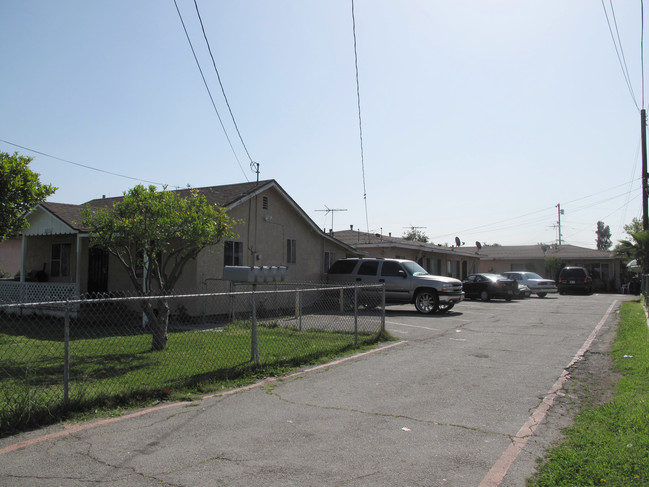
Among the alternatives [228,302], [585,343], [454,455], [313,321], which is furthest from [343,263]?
[454,455]

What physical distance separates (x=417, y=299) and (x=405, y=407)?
1183 centimetres

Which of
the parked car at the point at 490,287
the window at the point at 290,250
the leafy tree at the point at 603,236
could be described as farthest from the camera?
the leafy tree at the point at 603,236

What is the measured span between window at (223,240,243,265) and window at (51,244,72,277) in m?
5.44

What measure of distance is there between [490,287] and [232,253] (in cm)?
1407

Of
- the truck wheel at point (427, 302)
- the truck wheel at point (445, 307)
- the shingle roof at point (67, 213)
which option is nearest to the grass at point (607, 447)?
the truck wheel at point (427, 302)

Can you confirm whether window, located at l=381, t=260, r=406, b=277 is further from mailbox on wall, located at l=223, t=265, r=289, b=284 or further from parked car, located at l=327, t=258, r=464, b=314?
mailbox on wall, located at l=223, t=265, r=289, b=284

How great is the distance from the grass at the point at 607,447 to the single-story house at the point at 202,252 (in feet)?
33.0

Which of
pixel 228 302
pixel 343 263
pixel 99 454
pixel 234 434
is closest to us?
pixel 99 454

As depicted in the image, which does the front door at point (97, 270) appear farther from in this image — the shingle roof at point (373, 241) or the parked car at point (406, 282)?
the shingle roof at point (373, 241)

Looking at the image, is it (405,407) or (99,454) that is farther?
(405,407)

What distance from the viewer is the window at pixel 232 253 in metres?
15.4

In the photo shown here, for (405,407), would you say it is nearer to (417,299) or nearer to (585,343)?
(585,343)

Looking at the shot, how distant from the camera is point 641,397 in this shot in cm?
588

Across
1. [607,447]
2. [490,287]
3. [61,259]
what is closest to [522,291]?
[490,287]
